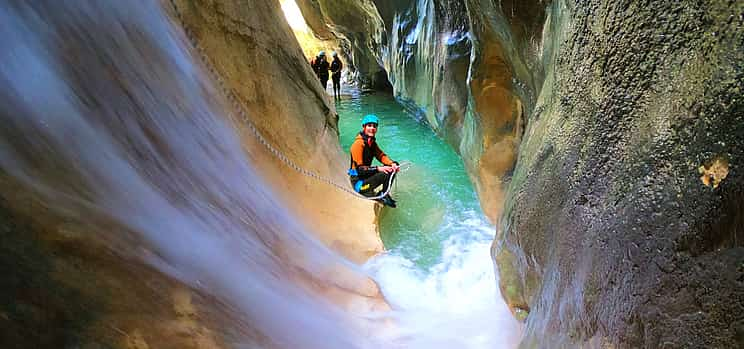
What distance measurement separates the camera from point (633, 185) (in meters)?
1.85

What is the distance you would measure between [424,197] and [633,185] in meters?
5.11

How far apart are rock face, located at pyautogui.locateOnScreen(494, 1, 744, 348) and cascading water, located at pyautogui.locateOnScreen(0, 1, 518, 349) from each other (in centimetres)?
152

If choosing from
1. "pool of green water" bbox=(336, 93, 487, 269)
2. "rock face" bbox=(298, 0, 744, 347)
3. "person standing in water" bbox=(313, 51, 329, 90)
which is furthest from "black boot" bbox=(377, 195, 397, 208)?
"person standing in water" bbox=(313, 51, 329, 90)

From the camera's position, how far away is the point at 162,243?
2104mm

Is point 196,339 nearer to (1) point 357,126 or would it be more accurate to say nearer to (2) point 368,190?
(2) point 368,190

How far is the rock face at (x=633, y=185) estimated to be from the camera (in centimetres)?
143

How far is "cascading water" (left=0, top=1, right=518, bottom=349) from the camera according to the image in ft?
5.86

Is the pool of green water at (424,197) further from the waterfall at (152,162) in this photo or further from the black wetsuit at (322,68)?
the black wetsuit at (322,68)

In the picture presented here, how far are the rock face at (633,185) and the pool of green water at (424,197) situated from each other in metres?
2.02

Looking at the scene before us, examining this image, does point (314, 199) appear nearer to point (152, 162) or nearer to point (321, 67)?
point (152, 162)

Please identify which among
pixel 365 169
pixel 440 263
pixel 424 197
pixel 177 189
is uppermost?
pixel 177 189

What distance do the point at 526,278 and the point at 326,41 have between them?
16.9m

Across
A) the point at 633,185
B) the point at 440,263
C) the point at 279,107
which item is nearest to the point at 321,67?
the point at 279,107

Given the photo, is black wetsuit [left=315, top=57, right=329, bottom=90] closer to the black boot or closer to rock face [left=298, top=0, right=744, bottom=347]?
the black boot
